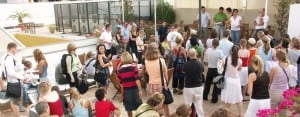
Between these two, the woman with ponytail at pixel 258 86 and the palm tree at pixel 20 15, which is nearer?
the woman with ponytail at pixel 258 86

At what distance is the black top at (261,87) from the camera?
209 inches

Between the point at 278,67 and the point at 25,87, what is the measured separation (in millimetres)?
4909

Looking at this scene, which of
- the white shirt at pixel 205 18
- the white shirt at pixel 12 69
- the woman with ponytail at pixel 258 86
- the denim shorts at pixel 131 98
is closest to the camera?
the woman with ponytail at pixel 258 86

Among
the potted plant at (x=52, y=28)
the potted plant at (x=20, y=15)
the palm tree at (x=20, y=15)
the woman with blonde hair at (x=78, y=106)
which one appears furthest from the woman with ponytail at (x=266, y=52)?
the palm tree at (x=20, y=15)

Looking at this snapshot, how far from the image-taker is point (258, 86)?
17.6 ft

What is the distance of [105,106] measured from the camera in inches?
206

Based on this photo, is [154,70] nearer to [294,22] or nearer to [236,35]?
[294,22]

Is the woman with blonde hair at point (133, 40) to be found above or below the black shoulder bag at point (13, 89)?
above

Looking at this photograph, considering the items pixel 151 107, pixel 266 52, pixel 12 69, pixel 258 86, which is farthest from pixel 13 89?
pixel 266 52

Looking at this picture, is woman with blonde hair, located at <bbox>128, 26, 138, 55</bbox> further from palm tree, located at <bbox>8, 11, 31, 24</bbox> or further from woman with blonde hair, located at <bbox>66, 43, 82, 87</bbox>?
palm tree, located at <bbox>8, 11, 31, 24</bbox>

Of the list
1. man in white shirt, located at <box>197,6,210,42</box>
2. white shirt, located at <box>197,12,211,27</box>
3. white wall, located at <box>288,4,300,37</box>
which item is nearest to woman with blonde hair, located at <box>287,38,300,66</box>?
white wall, located at <box>288,4,300,37</box>

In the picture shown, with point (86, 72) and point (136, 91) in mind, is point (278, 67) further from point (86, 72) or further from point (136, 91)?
point (86, 72)

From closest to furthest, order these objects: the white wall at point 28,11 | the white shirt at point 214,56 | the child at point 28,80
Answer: the child at point 28,80
the white shirt at point 214,56
the white wall at point 28,11

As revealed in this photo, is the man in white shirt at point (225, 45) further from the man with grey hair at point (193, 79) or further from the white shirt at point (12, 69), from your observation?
the white shirt at point (12, 69)
